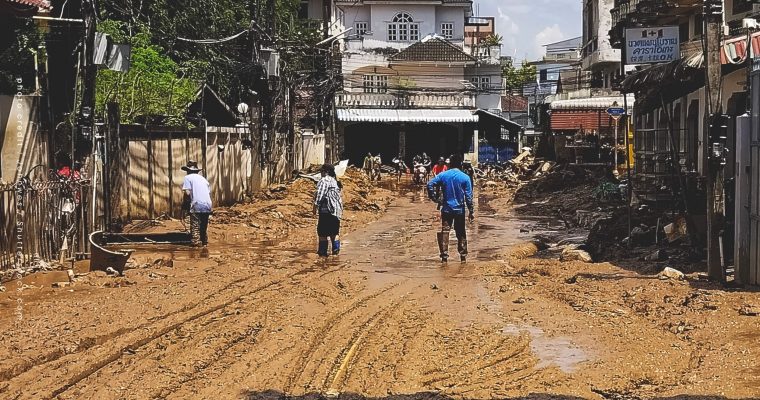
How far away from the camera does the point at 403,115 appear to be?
173 feet

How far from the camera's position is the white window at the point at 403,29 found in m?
63.3

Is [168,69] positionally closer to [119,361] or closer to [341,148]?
[119,361]

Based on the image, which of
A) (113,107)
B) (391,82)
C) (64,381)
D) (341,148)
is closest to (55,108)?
(113,107)

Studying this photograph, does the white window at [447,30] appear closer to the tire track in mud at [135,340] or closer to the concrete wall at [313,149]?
the concrete wall at [313,149]

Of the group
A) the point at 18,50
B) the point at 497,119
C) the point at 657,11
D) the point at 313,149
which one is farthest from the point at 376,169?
the point at 18,50

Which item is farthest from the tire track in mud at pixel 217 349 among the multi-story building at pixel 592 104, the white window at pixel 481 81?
the white window at pixel 481 81

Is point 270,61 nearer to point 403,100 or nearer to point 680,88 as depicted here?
point 680,88

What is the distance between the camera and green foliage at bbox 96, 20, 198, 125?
2023 cm

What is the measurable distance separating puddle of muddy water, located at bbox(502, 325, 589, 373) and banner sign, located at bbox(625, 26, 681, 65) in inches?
275

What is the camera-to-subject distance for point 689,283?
1111cm

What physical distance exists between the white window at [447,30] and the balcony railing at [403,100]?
11.5m

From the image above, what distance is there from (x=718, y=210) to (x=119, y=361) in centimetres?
718

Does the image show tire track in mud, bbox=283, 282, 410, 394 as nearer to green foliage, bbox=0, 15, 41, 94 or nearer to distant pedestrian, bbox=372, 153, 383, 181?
green foliage, bbox=0, 15, 41, 94

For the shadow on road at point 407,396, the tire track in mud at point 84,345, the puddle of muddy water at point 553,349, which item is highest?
the tire track in mud at point 84,345
